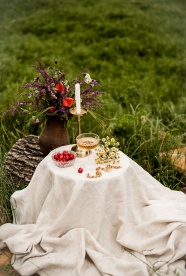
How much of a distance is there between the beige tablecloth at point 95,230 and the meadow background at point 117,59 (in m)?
0.96

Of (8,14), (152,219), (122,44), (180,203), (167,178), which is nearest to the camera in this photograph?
(152,219)

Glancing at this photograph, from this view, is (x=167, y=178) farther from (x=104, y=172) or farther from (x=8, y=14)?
(x=8, y=14)

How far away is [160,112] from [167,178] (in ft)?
4.87

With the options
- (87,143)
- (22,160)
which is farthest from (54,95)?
(22,160)

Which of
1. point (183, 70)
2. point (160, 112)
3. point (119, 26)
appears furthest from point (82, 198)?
point (119, 26)

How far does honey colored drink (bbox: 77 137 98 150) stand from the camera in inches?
141

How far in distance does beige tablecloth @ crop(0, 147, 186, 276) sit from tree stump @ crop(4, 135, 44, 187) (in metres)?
0.42

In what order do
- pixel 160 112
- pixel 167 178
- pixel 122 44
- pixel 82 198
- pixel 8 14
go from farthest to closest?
pixel 8 14, pixel 122 44, pixel 160 112, pixel 167 178, pixel 82 198

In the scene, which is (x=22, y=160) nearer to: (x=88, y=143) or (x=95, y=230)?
(x=88, y=143)

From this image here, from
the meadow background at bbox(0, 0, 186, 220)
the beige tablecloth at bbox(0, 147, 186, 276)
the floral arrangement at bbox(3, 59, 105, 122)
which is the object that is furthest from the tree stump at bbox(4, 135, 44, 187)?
the floral arrangement at bbox(3, 59, 105, 122)

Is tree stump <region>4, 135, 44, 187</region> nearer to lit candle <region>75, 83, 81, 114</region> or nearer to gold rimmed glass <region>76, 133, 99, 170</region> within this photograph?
gold rimmed glass <region>76, 133, 99, 170</region>

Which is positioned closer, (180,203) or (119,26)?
(180,203)

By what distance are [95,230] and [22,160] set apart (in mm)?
1166

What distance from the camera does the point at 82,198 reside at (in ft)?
11.4
